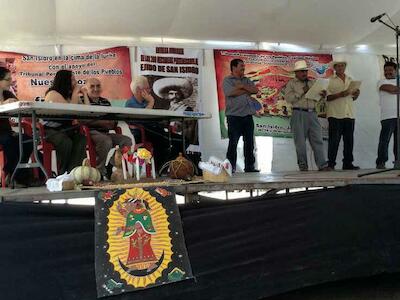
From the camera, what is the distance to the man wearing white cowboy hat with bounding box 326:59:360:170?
16.5 ft

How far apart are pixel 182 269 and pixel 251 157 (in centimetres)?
289

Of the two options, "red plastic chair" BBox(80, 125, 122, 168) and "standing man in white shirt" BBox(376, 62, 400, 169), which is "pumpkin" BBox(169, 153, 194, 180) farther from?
"standing man in white shirt" BBox(376, 62, 400, 169)

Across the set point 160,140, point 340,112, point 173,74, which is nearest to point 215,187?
point 160,140

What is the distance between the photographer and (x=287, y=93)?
193 inches

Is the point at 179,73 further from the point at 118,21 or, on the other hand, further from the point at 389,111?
the point at 389,111

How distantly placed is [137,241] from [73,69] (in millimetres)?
3270

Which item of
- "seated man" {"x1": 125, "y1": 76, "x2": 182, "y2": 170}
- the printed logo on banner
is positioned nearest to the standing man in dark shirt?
"seated man" {"x1": 125, "y1": 76, "x2": 182, "y2": 170}

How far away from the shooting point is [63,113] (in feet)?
9.82

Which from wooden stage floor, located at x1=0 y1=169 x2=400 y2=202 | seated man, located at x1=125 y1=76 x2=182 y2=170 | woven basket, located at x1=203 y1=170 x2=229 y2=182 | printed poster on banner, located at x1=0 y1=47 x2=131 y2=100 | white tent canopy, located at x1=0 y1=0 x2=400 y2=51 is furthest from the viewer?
printed poster on banner, located at x1=0 y1=47 x2=131 y2=100

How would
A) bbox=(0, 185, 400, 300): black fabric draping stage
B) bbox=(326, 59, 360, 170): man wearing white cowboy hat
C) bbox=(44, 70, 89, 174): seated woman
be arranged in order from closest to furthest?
bbox=(0, 185, 400, 300): black fabric draping stage → bbox=(44, 70, 89, 174): seated woman → bbox=(326, 59, 360, 170): man wearing white cowboy hat

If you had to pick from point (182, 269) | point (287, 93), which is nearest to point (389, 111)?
point (287, 93)

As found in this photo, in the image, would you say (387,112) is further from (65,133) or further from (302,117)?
(65,133)

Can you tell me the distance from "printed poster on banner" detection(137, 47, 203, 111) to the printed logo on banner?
3.00 m

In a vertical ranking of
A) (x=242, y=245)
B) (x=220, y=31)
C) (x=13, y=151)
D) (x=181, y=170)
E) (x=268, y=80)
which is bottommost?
(x=242, y=245)
